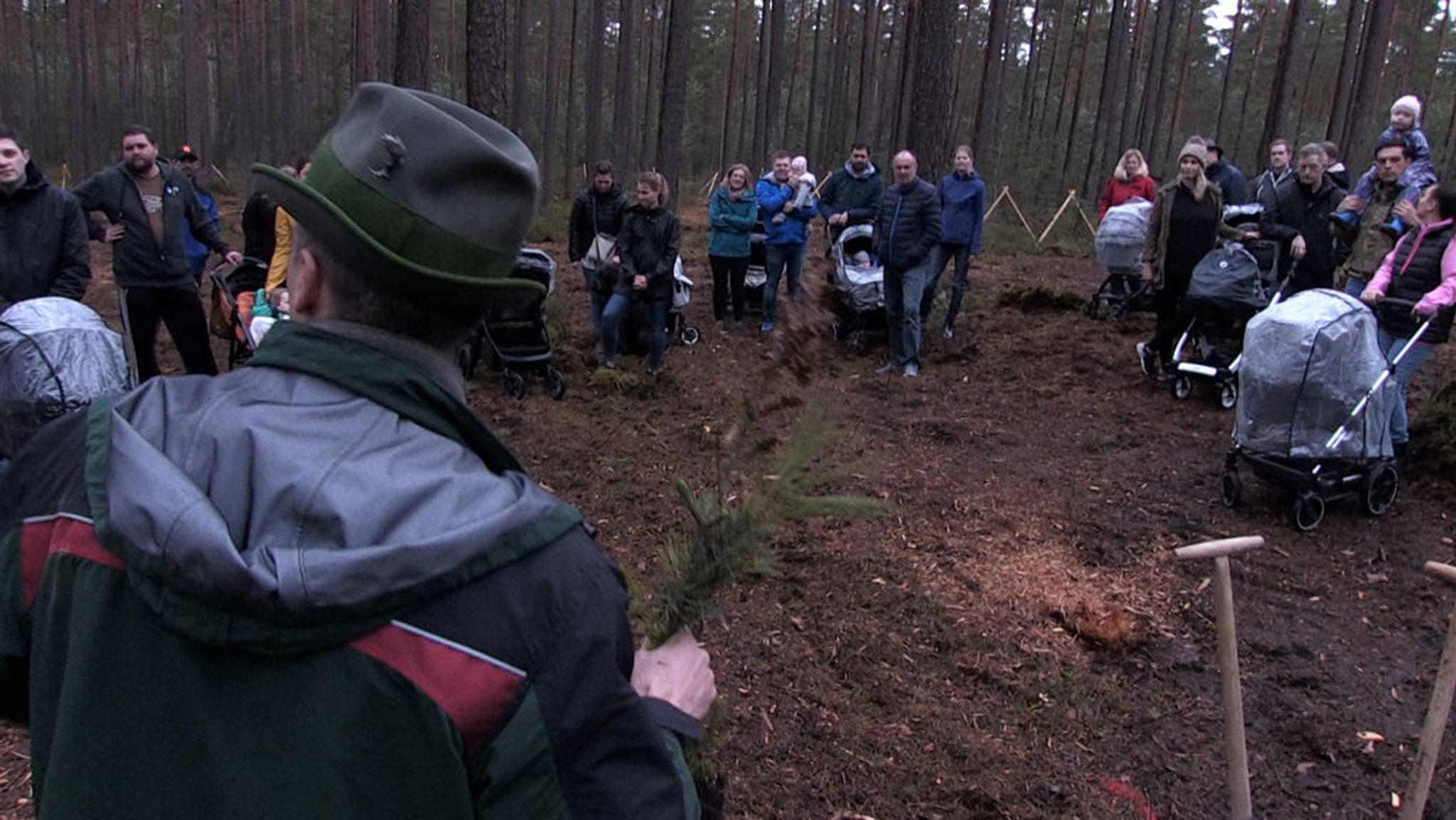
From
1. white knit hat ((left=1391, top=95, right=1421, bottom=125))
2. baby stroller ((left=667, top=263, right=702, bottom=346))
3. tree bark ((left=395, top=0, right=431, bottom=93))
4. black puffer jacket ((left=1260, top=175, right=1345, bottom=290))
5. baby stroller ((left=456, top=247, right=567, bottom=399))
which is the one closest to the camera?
white knit hat ((left=1391, top=95, right=1421, bottom=125))

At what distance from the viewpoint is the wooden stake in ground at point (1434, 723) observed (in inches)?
100

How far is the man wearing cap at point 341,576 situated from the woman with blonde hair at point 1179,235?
857cm

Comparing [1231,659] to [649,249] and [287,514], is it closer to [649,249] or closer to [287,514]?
[287,514]

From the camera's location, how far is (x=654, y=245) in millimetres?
8867

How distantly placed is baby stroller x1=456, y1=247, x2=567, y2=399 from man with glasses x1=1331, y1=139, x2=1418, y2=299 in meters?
6.30

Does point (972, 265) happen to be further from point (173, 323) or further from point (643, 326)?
point (173, 323)

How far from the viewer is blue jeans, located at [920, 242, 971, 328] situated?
10.0 meters

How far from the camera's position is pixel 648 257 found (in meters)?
8.88

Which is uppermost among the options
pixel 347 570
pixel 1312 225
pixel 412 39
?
pixel 412 39

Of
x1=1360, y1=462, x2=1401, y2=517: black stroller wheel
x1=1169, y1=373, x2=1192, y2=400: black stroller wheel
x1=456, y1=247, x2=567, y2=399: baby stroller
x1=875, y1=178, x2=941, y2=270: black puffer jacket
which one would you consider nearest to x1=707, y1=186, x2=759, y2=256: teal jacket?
x1=875, y1=178, x2=941, y2=270: black puffer jacket

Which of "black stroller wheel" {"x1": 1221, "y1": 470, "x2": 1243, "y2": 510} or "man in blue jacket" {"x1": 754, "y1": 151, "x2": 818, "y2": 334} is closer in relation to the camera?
"black stroller wheel" {"x1": 1221, "y1": 470, "x2": 1243, "y2": 510}

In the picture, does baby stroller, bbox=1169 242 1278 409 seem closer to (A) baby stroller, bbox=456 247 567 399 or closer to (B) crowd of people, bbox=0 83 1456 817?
(A) baby stroller, bbox=456 247 567 399

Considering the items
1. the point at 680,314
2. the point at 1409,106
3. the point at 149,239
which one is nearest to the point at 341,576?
the point at 149,239

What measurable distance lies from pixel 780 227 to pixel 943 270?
70.7 inches
